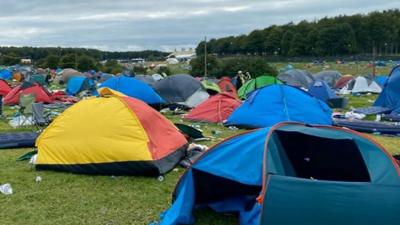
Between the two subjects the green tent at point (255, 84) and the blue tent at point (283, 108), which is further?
the green tent at point (255, 84)

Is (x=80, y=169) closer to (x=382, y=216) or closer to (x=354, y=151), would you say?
(x=354, y=151)

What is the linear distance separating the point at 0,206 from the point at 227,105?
8904 millimetres

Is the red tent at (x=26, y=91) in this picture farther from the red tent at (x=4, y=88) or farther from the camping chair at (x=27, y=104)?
the camping chair at (x=27, y=104)

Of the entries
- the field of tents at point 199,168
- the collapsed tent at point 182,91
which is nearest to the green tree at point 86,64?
the collapsed tent at point 182,91

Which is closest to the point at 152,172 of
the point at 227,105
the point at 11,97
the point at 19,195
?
the point at 19,195

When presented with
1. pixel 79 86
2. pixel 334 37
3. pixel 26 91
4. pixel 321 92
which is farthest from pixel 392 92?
pixel 334 37

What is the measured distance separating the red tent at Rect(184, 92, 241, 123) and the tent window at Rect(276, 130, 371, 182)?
832 centimetres

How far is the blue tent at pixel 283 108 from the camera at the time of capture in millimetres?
12180

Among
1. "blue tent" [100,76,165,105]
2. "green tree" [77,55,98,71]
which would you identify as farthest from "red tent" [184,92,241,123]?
"green tree" [77,55,98,71]

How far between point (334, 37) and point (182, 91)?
7370cm

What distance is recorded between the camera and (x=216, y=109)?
1449 cm

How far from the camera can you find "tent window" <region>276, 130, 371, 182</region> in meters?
5.48

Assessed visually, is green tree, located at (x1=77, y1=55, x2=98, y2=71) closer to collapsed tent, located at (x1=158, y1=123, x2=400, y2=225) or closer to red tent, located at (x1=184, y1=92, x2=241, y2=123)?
red tent, located at (x1=184, y1=92, x2=241, y2=123)

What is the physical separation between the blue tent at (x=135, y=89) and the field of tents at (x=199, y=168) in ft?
15.2
